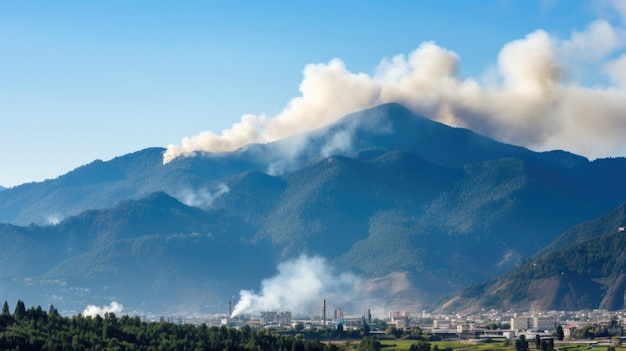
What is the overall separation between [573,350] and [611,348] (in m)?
6.43

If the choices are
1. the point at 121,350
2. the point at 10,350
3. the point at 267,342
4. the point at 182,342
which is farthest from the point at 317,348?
the point at 10,350

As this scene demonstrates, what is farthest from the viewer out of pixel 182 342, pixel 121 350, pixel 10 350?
pixel 182 342

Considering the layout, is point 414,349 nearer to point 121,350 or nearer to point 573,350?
point 573,350

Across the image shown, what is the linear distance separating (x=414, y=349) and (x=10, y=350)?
62966 millimetres

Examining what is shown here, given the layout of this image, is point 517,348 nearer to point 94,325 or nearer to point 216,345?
point 216,345

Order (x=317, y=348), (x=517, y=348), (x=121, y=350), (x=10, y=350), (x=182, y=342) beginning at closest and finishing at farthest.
→ (x=10, y=350)
(x=121, y=350)
(x=182, y=342)
(x=317, y=348)
(x=517, y=348)

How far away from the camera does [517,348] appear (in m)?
198

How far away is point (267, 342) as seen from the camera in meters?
187

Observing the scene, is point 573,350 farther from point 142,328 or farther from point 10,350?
point 10,350

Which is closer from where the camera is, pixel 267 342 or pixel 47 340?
pixel 47 340

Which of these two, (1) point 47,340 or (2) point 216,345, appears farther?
(2) point 216,345

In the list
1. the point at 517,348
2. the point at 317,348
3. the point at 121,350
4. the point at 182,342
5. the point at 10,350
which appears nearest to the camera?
the point at 10,350

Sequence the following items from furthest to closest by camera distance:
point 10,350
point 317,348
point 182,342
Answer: point 317,348
point 182,342
point 10,350

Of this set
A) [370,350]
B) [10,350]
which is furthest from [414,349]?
[10,350]
